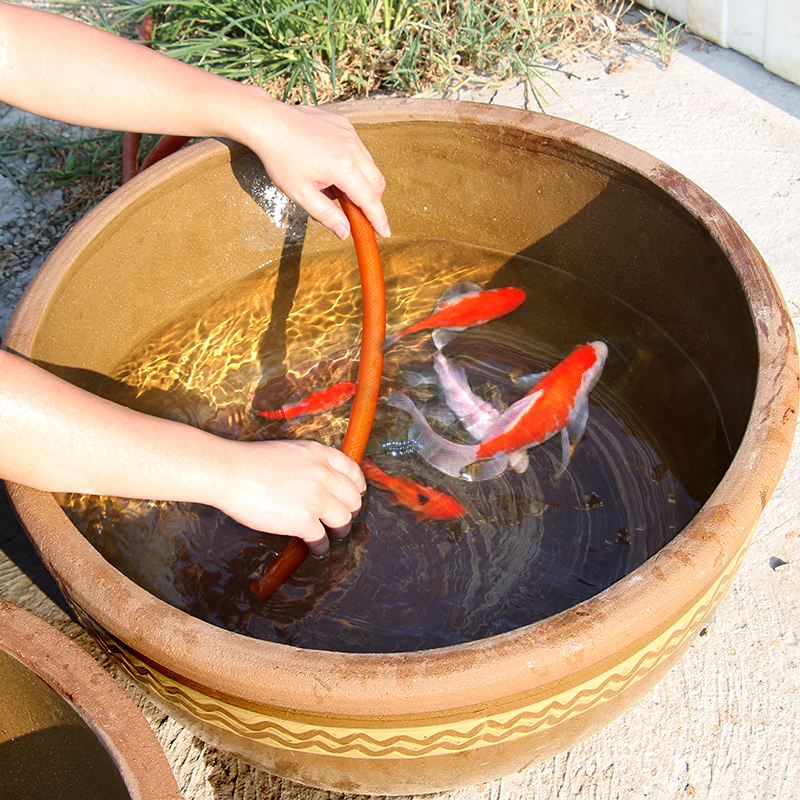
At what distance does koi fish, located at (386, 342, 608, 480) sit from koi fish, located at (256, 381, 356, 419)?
14 centimetres

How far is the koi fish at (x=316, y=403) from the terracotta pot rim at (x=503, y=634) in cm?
67

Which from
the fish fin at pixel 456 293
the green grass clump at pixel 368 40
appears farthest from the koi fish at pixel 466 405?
the green grass clump at pixel 368 40

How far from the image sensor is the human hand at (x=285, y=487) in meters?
1.04

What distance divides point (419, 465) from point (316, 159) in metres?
0.59

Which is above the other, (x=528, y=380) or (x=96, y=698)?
(x=96, y=698)

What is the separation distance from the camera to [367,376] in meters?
1.37

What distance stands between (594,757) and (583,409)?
24.6 inches

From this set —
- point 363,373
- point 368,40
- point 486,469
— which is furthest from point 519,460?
point 368,40

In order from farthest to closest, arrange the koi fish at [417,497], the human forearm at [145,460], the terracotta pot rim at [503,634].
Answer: the koi fish at [417,497]
the human forearm at [145,460]
the terracotta pot rim at [503,634]

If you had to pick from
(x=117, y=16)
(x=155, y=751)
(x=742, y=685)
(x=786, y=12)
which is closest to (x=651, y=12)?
(x=786, y=12)

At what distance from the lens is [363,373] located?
1.37 metres

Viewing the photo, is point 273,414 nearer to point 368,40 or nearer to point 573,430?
point 573,430

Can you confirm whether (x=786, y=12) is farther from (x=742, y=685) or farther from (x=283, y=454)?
(x=283, y=454)

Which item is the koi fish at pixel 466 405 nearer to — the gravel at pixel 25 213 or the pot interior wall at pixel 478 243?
the pot interior wall at pixel 478 243
